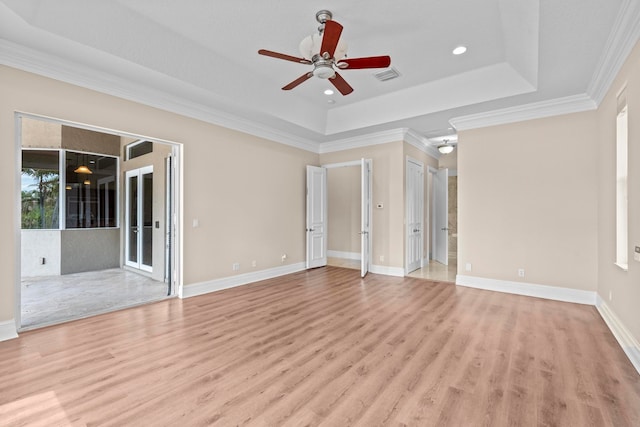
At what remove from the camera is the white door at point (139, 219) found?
6000 mm

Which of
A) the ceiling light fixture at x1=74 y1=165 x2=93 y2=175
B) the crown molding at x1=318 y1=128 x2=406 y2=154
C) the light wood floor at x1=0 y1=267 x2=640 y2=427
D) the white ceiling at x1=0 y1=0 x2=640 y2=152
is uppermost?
the white ceiling at x1=0 y1=0 x2=640 y2=152

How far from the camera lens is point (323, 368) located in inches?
96.7

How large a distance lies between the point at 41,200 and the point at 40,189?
8.6 inches

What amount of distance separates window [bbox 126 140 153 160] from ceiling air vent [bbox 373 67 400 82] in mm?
4431

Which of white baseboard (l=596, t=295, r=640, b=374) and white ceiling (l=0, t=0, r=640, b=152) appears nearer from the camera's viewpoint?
white baseboard (l=596, t=295, r=640, b=374)

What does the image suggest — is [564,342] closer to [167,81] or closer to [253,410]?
[253,410]

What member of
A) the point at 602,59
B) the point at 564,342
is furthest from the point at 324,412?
the point at 602,59

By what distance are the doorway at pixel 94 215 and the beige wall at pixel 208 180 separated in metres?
0.38

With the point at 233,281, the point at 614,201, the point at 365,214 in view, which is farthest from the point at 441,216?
the point at 233,281

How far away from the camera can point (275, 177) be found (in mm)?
5945

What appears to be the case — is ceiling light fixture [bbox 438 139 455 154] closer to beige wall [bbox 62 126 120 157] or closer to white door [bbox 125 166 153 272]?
white door [bbox 125 166 153 272]

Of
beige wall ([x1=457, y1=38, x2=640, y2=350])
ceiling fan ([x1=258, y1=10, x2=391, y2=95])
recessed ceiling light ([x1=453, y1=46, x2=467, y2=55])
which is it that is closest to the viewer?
ceiling fan ([x1=258, y1=10, x2=391, y2=95])

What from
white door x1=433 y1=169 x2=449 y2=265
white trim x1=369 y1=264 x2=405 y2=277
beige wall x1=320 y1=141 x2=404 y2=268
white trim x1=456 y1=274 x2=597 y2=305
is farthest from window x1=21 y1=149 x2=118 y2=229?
white door x1=433 y1=169 x2=449 y2=265

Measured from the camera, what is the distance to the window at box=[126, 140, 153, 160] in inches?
234
